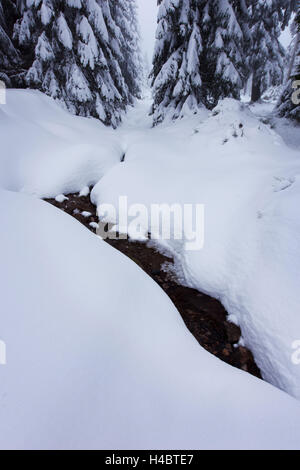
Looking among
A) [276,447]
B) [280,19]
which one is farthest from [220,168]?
[280,19]

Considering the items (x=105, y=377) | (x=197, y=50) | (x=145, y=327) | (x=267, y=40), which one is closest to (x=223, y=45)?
(x=197, y=50)

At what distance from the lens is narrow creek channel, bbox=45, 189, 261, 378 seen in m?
2.30

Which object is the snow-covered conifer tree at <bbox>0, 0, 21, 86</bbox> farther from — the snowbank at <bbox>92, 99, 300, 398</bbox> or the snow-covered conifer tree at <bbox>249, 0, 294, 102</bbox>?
the snow-covered conifer tree at <bbox>249, 0, 294, 102</bbox>

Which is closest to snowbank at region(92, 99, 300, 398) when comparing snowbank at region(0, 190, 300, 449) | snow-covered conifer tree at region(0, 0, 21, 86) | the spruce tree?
snowbank at region(0, 190, 300, 449)

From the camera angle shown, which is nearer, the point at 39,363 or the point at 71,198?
the point at 39,363

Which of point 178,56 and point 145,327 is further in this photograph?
point 178,56

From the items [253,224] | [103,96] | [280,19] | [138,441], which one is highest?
[280,19]

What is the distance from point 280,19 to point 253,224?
17.6m

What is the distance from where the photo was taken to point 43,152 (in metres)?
5.42

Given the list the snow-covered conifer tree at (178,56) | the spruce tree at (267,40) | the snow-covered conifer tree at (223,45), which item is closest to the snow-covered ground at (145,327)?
the snow-covered conifer tree at (178,56)

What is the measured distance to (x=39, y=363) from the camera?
1282 millimetres

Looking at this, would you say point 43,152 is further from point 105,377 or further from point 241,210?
point 105,377

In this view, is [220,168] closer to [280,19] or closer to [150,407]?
[150,407]

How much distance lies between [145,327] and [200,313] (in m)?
1.25
